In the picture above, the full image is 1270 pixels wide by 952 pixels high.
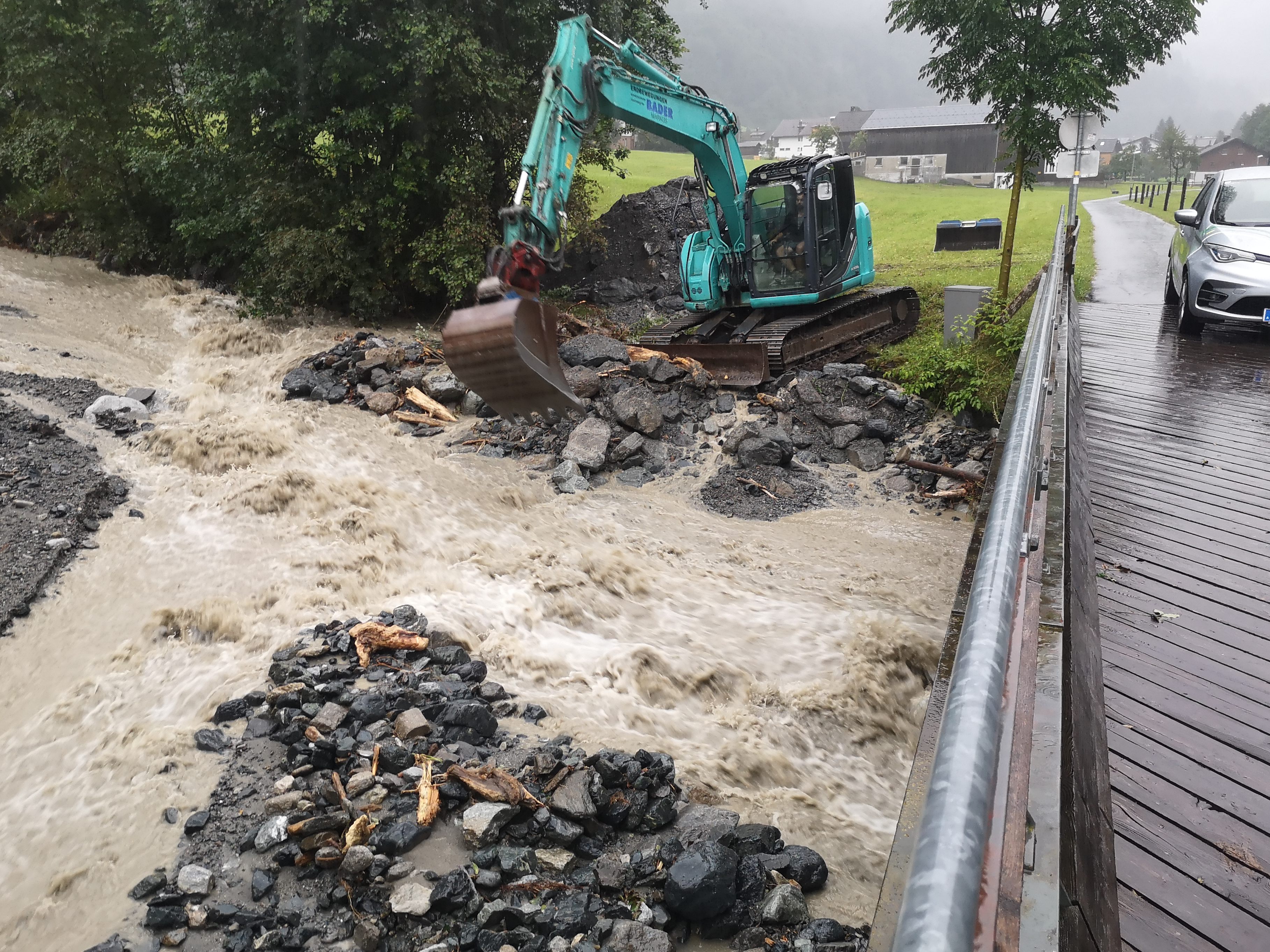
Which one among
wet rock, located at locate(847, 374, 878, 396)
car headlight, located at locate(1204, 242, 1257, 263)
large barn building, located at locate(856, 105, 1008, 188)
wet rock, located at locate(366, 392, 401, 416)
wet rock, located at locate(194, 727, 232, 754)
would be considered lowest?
wet rock, located at locate(194, 727, 232, 754)

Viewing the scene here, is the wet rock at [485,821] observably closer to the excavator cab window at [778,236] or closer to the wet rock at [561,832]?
the wet rock at [561,832]

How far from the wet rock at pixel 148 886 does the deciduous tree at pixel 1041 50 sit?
43.5 feet

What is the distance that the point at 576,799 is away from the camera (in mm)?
4426

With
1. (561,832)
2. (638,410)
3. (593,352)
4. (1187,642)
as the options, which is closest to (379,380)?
(593,352)

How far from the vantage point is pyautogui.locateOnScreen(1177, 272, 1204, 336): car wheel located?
9.36 m

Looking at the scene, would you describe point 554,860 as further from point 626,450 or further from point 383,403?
point 383,403

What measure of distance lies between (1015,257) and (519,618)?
1852cm

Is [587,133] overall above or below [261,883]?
above

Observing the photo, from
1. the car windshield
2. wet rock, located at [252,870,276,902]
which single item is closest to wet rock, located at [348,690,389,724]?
wet rock, located at [252,870,276,902]

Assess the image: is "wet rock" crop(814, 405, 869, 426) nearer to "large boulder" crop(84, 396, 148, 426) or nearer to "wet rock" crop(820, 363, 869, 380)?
"wet rock" crop(820, 363, 869, 380)

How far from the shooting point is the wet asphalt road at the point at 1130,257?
12.5 metres

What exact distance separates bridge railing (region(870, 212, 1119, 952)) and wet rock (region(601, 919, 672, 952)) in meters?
1.88

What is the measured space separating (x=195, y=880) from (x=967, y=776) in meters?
4.15

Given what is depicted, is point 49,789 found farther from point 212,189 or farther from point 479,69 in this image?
point 212,189
